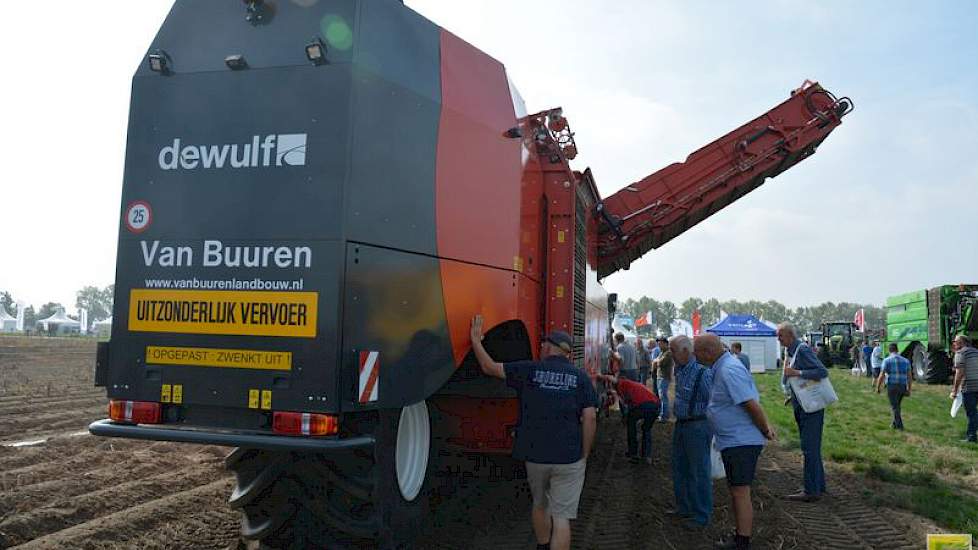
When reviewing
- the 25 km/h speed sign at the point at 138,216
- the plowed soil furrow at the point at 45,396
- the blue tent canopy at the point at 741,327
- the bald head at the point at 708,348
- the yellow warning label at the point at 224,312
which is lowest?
the plowed soil furrow at the point at 45,396

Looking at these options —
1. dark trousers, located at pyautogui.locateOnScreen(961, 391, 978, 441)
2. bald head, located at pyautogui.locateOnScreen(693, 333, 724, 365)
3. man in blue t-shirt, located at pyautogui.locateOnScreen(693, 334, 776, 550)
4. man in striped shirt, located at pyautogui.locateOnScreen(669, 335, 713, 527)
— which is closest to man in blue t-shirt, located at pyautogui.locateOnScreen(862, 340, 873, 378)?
dark trousers, located at pyautogui.locateOnScreen(961, 391, 978, 441)

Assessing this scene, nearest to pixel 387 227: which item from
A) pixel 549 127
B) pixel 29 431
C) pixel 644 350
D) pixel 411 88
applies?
pixel 411 88

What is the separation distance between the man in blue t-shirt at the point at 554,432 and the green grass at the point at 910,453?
373cm

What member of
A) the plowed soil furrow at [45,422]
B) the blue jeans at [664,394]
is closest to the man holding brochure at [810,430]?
the blue jeans at [664,394]

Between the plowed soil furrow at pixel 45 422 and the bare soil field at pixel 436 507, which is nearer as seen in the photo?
the bare soil field at pixel 436 507

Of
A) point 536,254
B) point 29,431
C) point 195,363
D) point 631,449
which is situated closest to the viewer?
point 195,363

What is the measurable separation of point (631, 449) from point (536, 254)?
406 cm

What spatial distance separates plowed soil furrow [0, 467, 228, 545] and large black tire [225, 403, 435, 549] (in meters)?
2.01

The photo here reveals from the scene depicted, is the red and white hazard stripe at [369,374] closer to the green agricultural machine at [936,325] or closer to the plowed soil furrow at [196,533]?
the plowed soil furrow at [196,533]

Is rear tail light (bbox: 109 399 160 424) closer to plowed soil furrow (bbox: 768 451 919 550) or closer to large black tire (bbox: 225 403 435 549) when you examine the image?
large black tire (bbox: 225 403 435 549)

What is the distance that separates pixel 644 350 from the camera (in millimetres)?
16938

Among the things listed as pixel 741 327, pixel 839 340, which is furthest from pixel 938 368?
pixel 839 340

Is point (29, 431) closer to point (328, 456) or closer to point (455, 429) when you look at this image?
point (455, 429)

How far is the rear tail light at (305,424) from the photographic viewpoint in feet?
11.9
